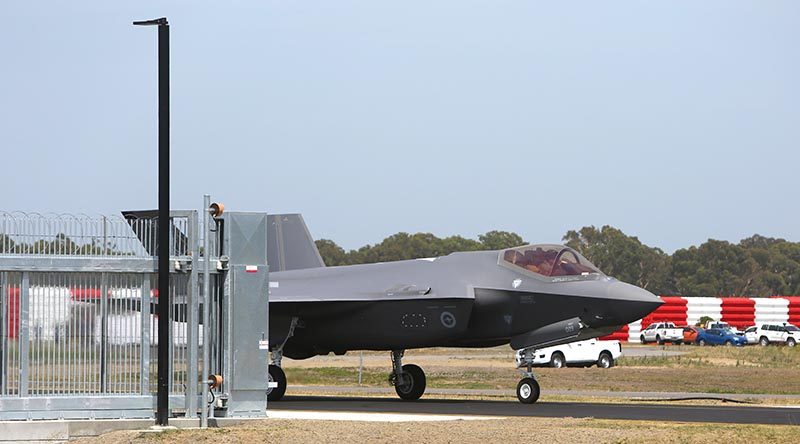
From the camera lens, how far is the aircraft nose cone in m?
24.6

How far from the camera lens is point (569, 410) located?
75.2 feet

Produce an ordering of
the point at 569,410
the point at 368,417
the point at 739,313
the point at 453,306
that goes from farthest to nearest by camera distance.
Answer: the point at 739,313 < the point at 453,306 < the point at 569,410 < the point at 368,417

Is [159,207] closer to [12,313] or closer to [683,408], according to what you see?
[12,313]

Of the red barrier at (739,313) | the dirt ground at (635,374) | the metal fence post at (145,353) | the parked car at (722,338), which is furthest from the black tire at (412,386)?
the red barrier at (739,313)

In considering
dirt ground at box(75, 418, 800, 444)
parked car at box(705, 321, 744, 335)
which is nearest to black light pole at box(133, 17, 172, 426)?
dirt ground at box(75, 418, 800, 444)

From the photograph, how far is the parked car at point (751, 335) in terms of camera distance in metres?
72.6

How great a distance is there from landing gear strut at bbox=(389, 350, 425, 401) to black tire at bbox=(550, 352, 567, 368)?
81.2 feet

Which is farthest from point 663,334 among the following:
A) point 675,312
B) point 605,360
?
point 605,360

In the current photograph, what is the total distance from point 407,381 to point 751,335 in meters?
49.6

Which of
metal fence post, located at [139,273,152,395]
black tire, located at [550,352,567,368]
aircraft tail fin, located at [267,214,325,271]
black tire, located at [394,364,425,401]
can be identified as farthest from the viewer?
black tire, located at [550,352,567,368]

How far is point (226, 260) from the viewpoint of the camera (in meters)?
18.9

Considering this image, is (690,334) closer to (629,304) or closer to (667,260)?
(629,304)

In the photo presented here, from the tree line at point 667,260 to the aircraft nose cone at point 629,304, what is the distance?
124061mm

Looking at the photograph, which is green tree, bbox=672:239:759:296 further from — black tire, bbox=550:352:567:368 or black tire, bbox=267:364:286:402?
black tire, bbox=267:364:286:402
